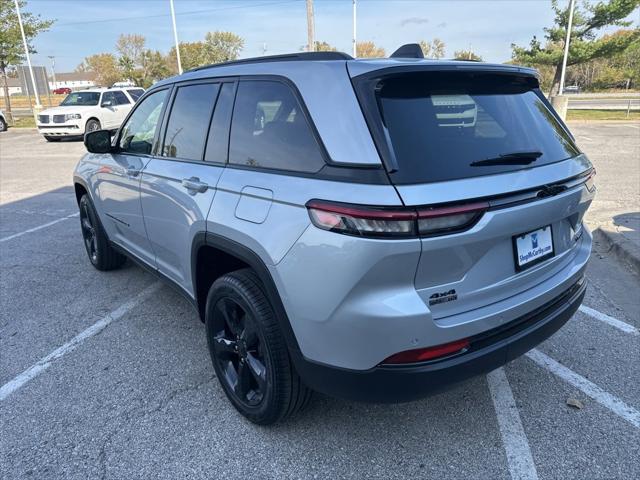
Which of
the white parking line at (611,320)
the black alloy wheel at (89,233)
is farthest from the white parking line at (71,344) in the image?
the white parking line at (611,320)

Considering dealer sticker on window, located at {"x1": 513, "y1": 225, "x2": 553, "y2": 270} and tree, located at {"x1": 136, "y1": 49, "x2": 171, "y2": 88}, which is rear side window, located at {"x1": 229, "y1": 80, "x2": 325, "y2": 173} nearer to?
dealer sticker on window, located at {"x1": 513, "y1": 225, "x2": 553, "y2": 270}

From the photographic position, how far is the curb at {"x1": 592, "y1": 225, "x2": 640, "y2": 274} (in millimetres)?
4656

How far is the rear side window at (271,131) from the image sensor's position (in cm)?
217

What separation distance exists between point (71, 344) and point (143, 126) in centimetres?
172

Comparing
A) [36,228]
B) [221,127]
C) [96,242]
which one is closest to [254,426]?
[221,127]

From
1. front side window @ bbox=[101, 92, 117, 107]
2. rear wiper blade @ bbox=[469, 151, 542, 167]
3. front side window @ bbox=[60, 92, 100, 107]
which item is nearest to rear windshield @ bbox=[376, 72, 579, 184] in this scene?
rear wiper blade @ bbox=[469, 151, 542, 167]

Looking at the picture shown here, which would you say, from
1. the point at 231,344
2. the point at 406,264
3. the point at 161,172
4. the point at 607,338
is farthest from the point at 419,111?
the point at 607,338

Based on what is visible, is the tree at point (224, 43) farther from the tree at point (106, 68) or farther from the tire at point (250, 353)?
the tire at point (250, 353)

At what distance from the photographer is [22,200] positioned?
835cm

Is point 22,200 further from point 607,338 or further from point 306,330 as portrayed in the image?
point 607,338

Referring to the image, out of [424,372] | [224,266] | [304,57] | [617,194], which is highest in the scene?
[304,57]

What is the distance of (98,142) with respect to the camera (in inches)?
159

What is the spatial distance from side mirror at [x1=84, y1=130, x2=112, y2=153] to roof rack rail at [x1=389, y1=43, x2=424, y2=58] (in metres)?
2.59

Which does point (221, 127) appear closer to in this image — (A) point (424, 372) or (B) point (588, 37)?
(A) point (424, 372)
